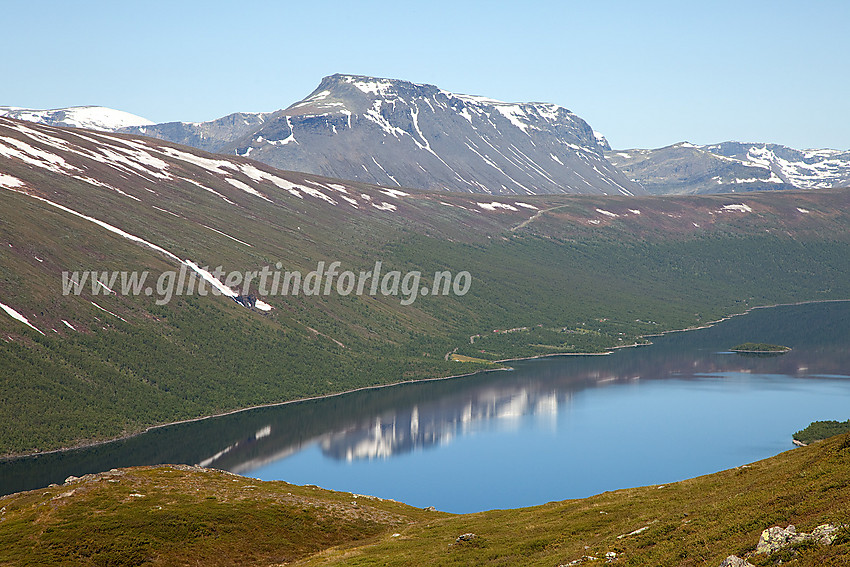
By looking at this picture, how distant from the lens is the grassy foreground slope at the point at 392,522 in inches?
1385

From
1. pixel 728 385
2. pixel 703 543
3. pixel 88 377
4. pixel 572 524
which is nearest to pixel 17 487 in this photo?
pixel 88 377

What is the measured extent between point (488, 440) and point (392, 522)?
86028 millimetres

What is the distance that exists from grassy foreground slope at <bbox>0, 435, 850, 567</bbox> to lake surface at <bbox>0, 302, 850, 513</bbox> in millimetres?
47260

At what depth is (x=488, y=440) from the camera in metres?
152

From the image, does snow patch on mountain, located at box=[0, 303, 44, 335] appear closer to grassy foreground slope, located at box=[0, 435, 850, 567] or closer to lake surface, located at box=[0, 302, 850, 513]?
lake surface, located at box=[0, 302, 850, 513]

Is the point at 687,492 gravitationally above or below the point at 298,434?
above

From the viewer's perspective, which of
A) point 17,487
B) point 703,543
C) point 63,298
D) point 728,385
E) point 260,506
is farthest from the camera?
point 728,385

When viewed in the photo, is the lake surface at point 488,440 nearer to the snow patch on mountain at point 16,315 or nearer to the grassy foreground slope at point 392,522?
the snow patch on mountain at point 16,315

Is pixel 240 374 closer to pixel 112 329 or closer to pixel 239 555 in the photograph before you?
pixel 112 329

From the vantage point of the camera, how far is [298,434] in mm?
149375

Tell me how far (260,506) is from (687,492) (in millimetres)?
36368

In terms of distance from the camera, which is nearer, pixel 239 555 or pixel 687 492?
pixel 687 492

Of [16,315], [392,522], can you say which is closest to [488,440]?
[392,522]

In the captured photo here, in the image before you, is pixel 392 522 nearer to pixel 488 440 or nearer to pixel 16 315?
pixel 488 440
